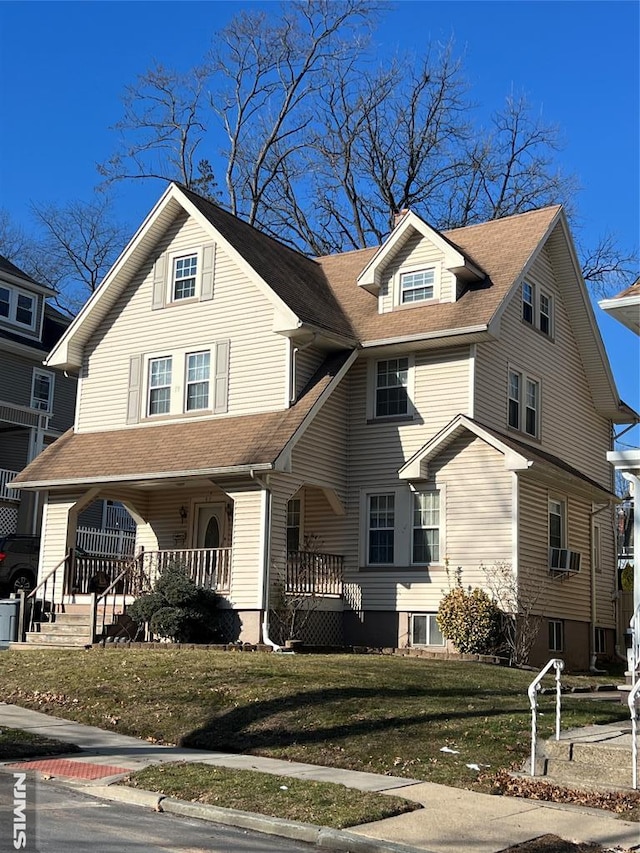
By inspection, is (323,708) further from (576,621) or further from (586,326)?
(586,326)

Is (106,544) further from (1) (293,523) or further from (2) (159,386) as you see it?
(1) (293,523)

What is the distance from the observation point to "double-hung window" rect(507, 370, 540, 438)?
24.6 meters

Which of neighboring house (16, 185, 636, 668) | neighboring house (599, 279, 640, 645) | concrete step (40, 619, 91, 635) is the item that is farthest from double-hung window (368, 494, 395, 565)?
neighboring house (599, 279, 640, 645)

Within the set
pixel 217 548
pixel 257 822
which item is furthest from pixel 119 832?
pixel 217 548

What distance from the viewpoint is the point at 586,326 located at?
91.5ft

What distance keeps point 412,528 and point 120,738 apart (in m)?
11.0

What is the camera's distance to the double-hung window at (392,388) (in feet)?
78.5

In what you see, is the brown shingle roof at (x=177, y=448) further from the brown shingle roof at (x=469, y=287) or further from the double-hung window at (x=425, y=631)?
the double-hung window at (x=425, y=631)

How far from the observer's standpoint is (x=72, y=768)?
11125 mm

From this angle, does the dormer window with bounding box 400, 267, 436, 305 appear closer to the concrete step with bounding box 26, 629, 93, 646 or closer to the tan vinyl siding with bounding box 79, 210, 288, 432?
the tan vinyl siding with bounding box 79, 210, 288, 432

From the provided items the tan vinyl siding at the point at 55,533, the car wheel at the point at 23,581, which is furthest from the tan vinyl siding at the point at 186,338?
the car wheel at the point at 23,581

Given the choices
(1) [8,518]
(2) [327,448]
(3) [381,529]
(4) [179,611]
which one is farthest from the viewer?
(1) [8,518]

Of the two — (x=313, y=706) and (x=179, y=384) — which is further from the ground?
(x=179, y=384)

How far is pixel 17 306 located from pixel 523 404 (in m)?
24.5
